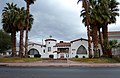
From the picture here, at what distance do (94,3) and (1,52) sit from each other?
47.1 m

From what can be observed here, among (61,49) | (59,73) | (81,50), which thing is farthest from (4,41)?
(59,73)

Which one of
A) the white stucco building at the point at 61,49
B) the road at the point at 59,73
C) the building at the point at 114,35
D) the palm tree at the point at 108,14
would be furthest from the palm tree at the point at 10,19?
the building at the point at 114,35

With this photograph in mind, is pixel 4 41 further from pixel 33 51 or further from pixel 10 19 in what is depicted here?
pixel 10 19

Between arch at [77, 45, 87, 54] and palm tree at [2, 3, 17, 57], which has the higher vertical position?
palm tree at [2, 3, 17, 57]

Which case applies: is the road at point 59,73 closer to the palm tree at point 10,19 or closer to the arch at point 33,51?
the palm tree at point 10,19

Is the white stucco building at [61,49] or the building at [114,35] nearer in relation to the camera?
the white stucco building at [61,49]

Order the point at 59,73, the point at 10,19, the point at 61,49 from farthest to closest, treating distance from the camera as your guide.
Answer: the point at 61,49 < the point at 10,19 < the point at 59,73

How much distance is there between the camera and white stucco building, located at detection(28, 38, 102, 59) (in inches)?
3410

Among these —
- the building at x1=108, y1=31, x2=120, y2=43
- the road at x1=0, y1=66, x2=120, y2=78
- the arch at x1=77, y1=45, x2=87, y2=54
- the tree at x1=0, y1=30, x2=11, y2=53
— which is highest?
the building at x1=108, y1=31, x2=120, y2=43

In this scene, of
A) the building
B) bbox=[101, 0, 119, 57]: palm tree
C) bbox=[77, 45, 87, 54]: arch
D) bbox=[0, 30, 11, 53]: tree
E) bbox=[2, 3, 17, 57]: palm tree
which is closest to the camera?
bbox=[101, 0, 119, 57]: palm tree

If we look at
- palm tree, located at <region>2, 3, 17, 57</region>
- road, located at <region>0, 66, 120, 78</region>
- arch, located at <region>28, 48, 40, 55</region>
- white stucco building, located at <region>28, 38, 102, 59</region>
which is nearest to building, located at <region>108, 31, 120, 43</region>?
white stucco building, located at <region>28, 38, 102, 59</region>

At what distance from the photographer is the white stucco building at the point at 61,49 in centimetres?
8662

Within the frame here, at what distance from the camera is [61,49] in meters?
91.2

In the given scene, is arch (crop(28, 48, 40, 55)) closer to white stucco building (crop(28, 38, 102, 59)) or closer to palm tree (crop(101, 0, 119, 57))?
white stucco building (crop(28, 38, 102, 59))
